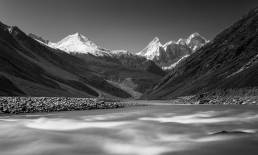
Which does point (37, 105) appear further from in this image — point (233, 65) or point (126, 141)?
point (233, 65)

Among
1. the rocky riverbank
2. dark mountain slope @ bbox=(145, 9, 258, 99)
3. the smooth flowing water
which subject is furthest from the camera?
dark mountain slope @ bbox=(145, 9, 258, 99)

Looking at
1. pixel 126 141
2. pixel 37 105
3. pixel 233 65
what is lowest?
pixel 126 141

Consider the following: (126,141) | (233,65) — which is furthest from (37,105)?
(233,65)

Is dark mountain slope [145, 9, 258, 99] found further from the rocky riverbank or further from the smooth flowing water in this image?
the smooth flowing water

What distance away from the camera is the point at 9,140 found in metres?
21.2

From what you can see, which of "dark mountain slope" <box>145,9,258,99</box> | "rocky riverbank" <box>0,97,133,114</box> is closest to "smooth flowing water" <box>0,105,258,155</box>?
"rocky riverbank" <box>0,97,133,114</box>

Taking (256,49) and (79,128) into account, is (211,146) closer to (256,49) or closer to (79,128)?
(79,128)

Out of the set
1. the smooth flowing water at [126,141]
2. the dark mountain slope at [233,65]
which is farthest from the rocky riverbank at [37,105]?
the dark mountain slope at [233,65]

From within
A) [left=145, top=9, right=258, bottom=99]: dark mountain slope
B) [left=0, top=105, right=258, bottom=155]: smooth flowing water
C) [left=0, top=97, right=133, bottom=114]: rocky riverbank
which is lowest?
[left=0, top=105, right=258, bottom=155]: smooth flowing water

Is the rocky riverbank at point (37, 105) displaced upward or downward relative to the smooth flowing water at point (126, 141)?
upward

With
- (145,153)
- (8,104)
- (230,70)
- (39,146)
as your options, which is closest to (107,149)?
(145,153)

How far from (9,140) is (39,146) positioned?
11.5 feet

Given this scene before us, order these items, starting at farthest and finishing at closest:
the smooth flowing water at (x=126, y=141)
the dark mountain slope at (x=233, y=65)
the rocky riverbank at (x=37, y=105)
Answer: the dark mountain slope at (x=233, y=65) < the rocky riverbank at (x=37, y=105) < the smooth flowing water at (x=126, y=141)

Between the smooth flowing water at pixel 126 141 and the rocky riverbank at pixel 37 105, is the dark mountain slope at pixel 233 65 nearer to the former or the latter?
the rocky riverbank at pixel 37 105
